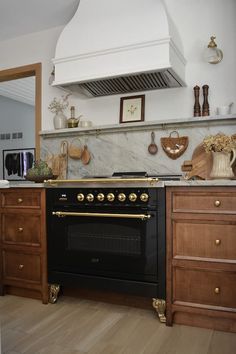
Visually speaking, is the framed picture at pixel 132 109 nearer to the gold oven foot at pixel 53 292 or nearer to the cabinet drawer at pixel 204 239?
the cabinet drawer at pixel 204 239

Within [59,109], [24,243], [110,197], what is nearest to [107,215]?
[110,197]

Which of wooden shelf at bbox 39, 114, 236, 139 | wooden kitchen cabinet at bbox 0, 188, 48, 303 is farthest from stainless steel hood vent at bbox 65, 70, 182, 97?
wooden kitchen cabinet at bbox 0, 188, 48, 303

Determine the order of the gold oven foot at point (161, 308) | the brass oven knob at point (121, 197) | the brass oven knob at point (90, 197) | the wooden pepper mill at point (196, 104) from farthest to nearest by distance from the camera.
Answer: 1. the wooden pepper mill at point (196, 104)
2. the brass oven knob at point (90, 197)
3. the brass oven knob at point (121, 197)
4. the gold oven foot at point (161, 308)

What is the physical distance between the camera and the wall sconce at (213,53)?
2463 millimetres

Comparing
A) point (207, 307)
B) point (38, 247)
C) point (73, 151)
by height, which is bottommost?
point (207, 307)

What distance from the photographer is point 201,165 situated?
8.00ft

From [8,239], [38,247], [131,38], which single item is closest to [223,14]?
[131,38]

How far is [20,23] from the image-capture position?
3.07 metres

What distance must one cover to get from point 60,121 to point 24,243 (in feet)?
3.90

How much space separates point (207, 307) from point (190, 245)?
1.25ft

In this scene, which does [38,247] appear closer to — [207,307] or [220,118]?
[207,307]

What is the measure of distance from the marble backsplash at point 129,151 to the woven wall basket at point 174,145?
0.03 metres

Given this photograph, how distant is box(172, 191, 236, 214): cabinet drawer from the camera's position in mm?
1893

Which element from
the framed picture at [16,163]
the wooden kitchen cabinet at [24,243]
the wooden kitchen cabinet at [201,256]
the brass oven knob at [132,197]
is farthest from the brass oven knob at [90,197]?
the framed picture at [16,163]
